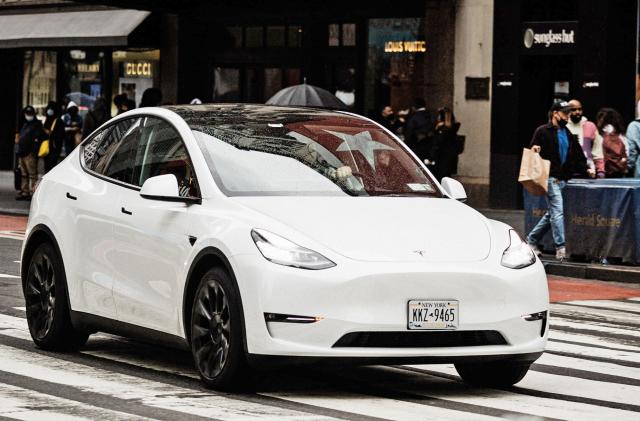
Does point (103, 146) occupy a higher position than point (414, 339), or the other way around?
point (103, 146)

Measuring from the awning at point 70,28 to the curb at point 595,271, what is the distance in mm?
17798

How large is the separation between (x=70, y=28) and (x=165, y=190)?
92.6 ft

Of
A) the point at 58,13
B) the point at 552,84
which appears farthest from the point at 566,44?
the point at 58,13

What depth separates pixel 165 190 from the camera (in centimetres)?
878

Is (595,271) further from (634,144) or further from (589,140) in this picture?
(589,140)

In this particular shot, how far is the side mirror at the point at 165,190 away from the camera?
345 inches

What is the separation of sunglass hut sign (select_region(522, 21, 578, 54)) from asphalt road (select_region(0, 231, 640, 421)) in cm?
1661

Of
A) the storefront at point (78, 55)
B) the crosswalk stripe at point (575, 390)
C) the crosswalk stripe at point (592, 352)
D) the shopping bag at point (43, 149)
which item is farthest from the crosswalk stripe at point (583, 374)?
the storefront at point (78, 55)

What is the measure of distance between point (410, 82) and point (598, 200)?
11631 mm

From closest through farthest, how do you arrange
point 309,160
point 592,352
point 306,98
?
1. point 309,160
2. point 592,352
3. point 306,98

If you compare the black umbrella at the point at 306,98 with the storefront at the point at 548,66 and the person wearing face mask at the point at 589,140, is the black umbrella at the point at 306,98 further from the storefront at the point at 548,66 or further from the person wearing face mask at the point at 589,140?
the storefront at the point at 548,66

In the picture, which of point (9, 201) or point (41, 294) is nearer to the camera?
point (41, 294)

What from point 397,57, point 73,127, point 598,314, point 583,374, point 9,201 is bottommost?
point 9,201

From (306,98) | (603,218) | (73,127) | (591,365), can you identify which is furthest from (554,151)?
(73,127)
